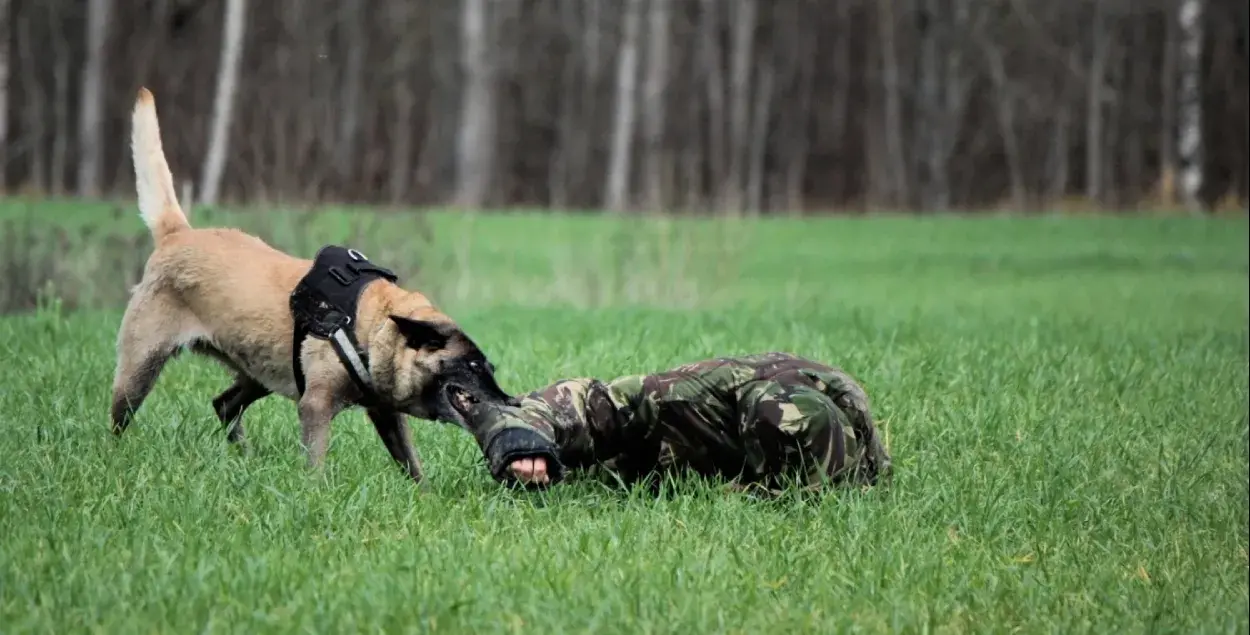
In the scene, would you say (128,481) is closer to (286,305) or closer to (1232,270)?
(286,305)

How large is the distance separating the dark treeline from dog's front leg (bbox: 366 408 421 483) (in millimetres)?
26065

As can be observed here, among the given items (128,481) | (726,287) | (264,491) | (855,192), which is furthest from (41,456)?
(855,192)

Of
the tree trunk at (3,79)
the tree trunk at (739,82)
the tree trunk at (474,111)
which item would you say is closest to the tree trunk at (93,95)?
the tree trunk at (3,79)

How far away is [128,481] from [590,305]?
32.5 ft

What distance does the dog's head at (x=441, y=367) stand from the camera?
531 cm

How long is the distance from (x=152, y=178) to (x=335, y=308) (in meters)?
1.41

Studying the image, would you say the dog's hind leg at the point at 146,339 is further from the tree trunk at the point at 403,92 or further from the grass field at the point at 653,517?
the tree trunk at the point at 403,92

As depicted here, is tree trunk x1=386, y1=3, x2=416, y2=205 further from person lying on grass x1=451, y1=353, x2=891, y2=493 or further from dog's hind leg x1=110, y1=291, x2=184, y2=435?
person lying on grass x1=451, y1=353, x2=891, y2=493

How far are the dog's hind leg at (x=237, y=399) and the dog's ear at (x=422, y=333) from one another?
52.2 inches

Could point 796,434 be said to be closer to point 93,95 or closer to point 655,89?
point 93,95

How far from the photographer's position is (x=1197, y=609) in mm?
4484

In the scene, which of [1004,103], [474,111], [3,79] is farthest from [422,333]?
[1004,103]

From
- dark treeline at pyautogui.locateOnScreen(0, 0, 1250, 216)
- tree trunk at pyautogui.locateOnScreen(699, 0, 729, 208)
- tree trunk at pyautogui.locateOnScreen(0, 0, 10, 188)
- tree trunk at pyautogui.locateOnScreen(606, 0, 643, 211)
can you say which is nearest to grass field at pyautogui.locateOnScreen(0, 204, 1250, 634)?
tree trunk at pyautogui.locateOnScreen(0, 0, 10, 188)

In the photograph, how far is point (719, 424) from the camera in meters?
5.72
